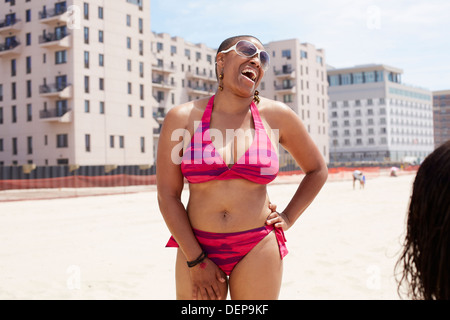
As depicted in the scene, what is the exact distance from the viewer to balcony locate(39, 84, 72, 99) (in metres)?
45.0

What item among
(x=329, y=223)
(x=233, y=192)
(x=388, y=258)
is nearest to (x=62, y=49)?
(x=329, y=223)

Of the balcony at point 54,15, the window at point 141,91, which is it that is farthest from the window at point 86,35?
the window at point 141,91

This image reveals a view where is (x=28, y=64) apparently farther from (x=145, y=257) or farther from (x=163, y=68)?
(x=145, y=257)

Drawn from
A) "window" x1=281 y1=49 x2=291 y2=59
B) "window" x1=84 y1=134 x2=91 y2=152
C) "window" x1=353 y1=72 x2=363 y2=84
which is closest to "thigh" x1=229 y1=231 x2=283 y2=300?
"window" x1=84 y1=134 x2=91 y2=152

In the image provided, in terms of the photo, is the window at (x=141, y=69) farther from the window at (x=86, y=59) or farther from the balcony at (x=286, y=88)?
the balcony at (x=286, y=88)

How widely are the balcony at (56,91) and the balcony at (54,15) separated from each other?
20.9 feet

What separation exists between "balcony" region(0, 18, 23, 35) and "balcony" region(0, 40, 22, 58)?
125cm

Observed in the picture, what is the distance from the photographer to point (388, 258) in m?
7.66

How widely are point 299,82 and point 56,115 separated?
1879 inches

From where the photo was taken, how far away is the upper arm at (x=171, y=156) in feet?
7.48

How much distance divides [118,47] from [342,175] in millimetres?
27611

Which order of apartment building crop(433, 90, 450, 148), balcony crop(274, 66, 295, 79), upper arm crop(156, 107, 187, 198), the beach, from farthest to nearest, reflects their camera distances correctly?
apartment building crop(433, 90, 450, 148)
balcony crop(274, 66, 295, 79)
the beach
upper arm crop(156, 107, 187, 198)

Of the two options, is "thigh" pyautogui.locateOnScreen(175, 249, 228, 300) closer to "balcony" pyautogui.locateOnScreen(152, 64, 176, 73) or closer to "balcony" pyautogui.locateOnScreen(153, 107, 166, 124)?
"balcony" pyautogui.locateOnScreen(153, 107, 166, 124)
